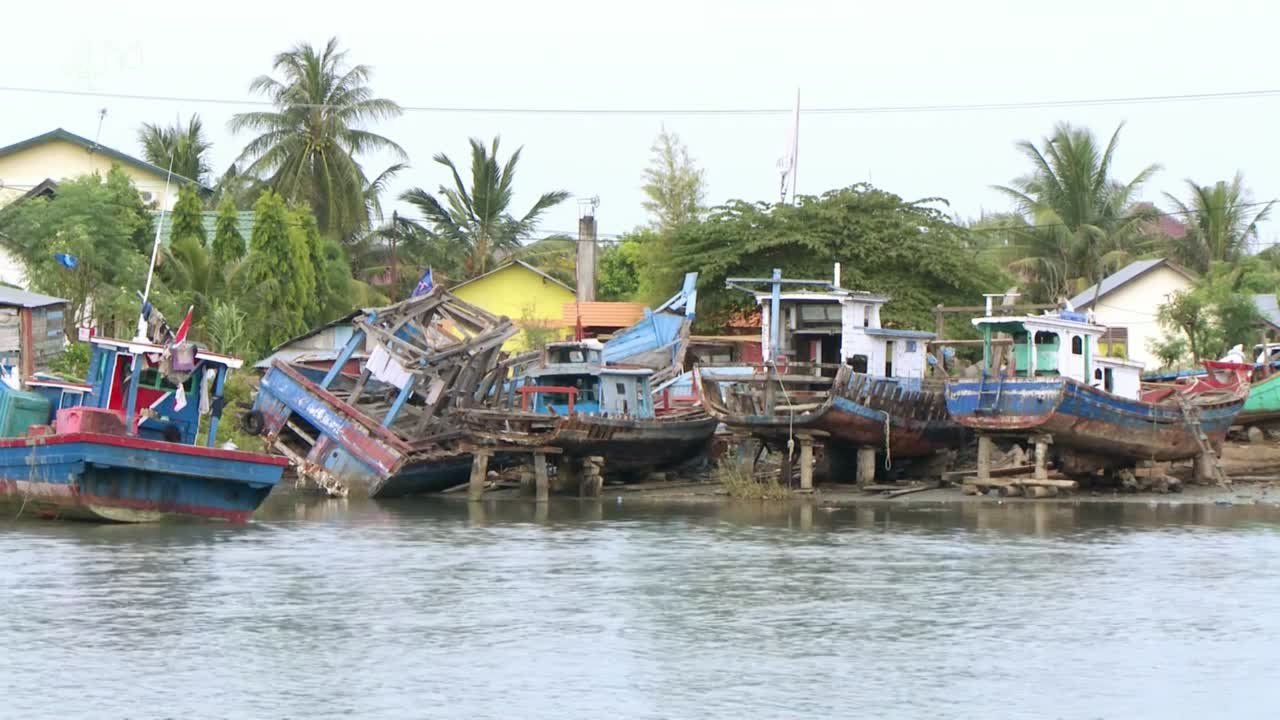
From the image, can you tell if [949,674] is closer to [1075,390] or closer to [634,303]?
[1075,390]

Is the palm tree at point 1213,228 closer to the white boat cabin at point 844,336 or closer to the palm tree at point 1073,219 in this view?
the palm tree at point 1073,219

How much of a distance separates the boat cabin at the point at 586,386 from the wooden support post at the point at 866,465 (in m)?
4.04

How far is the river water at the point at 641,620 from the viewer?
1535 centimetres

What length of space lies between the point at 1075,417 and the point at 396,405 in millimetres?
11513

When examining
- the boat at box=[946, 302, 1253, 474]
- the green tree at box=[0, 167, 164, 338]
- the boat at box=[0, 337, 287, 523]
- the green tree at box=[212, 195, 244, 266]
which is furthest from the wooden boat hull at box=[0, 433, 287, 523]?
the green tree at box=[212, 195, 244, 266]

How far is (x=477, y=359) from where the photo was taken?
3312 centimetres

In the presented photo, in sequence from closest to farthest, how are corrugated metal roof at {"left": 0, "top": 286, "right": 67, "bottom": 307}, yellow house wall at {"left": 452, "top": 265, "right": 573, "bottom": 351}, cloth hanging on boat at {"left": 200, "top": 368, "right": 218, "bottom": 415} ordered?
cloth hanging on boat at {"left": 200, "top": 368, "right": 218, "bottom": 415} < corrugated metal roof at {"left": 0, "top": 286, "right": 67, "bottom": 307} < yellow house wall at {"left": 452, "top": 265, "right": 573, "bottom": 351}

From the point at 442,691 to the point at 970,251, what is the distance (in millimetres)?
35105

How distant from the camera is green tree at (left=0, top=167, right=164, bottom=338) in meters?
42.6

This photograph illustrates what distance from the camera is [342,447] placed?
32.4 meters

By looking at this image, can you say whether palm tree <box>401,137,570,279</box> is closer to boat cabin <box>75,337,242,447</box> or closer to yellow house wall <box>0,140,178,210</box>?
yellow house wall <box>0,140,178,210</box>

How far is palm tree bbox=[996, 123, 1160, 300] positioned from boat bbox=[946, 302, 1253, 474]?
21288 mm

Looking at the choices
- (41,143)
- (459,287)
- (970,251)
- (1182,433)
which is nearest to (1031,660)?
(1182,433)

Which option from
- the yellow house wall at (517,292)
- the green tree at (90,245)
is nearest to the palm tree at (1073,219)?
the yellow house wall at (517,292)
